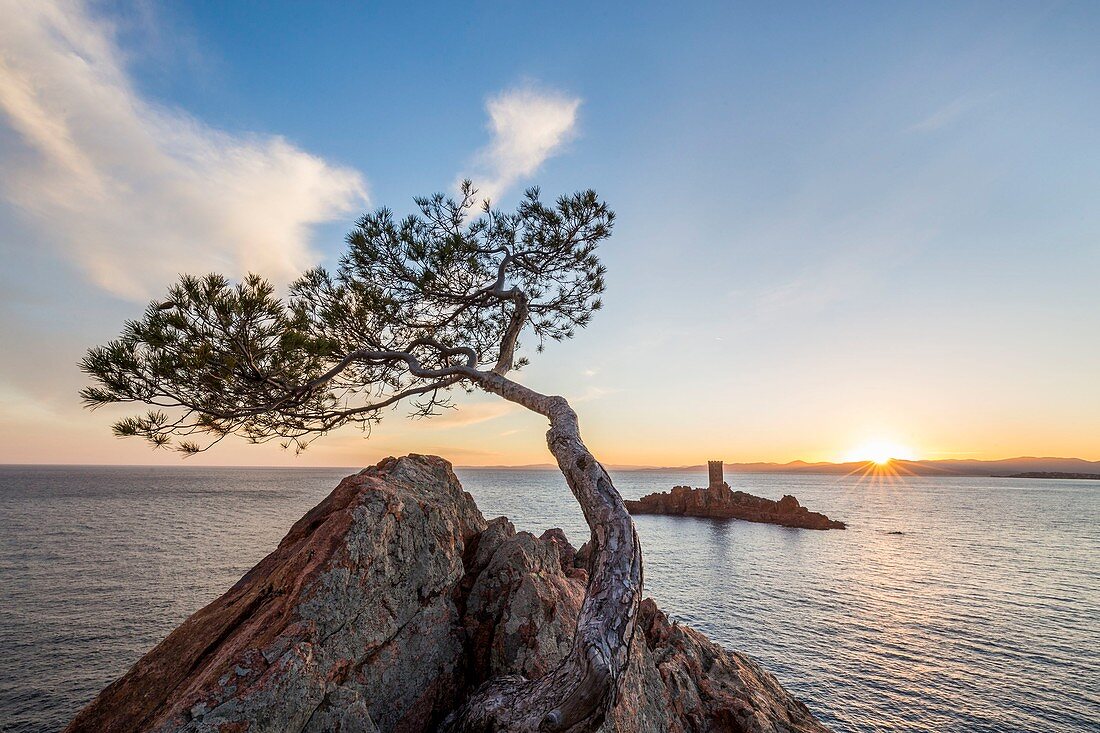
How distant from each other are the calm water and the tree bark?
48.5ft

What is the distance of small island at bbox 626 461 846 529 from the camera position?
60.9 metres

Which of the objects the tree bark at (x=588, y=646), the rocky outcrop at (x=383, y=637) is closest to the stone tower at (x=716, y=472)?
the rocky outcrop at (x=383, y=637)

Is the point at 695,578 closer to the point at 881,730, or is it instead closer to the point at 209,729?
the point at 881,730

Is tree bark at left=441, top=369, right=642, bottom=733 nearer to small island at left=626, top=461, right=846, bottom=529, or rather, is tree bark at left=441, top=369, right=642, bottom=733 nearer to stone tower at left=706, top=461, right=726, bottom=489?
small island at left=626, top=461, right=846, bottom=529

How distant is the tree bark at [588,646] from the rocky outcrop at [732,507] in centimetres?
5907

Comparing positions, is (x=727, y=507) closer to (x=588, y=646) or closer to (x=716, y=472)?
(x=716, y=472)

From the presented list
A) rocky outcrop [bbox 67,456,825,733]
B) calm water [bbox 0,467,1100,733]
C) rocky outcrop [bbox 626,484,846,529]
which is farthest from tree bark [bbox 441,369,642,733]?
rocky outcrop [bbox 626,484,846,529]

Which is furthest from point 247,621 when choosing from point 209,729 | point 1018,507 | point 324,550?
point 1018,507

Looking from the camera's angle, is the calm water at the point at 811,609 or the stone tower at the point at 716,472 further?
the stone tower at the point at 716,472

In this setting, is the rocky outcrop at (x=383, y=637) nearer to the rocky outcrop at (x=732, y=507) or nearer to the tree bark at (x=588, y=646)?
the tree bark at (x=588, y=646)

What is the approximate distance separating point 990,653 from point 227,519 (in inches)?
2826

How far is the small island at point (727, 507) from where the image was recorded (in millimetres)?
60906

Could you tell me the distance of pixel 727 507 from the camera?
6875 cm

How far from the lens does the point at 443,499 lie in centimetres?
830
